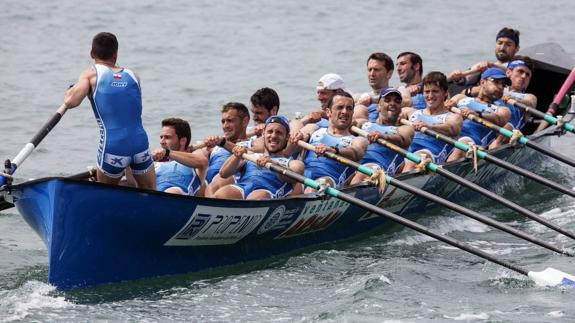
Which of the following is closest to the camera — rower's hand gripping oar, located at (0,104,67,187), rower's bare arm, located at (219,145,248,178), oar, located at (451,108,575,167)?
rower's hand gripping oar, located at (0,104,67,187)

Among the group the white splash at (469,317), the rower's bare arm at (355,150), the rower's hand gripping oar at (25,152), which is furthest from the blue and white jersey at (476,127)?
the rower's hand gripping oar at (25,152)

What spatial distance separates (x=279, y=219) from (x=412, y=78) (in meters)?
4.40

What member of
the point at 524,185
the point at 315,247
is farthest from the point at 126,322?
the point at 524,185

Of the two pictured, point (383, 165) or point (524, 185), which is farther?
point (524, 185)

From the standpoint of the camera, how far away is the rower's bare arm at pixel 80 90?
10.2m

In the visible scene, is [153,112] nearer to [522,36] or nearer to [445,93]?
[445,93]

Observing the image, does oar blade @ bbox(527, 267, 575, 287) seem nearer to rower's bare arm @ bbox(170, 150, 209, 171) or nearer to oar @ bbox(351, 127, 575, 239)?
oar @ bbox(351, 127, 575, 239)

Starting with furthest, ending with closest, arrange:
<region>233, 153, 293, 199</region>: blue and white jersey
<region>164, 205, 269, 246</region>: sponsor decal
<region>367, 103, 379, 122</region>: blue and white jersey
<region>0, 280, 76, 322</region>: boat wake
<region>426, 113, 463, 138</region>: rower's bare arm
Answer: <region>367, 103, 379, 122</region>: blue and white jersey, <region>426, 113, 463, 138</region>: rower's bare arm, <region>233, 153, 293, 199</region>: blue and white jersey, <region>164, 205, 269, 246</region>: sponsor decal, <region>0, 280, 76, 322</region>: boat wake

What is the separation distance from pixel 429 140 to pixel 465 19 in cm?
1502

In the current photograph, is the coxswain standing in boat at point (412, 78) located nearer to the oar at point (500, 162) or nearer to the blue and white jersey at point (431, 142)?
the blue and white jersey at point (431, 142)

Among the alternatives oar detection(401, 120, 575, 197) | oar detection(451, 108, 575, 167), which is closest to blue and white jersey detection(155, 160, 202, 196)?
oar detection(401, 120, 575, 197)

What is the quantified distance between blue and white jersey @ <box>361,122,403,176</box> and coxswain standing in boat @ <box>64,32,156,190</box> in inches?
131

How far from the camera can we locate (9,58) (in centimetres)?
2325

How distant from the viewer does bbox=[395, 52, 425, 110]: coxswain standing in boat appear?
587 inches
